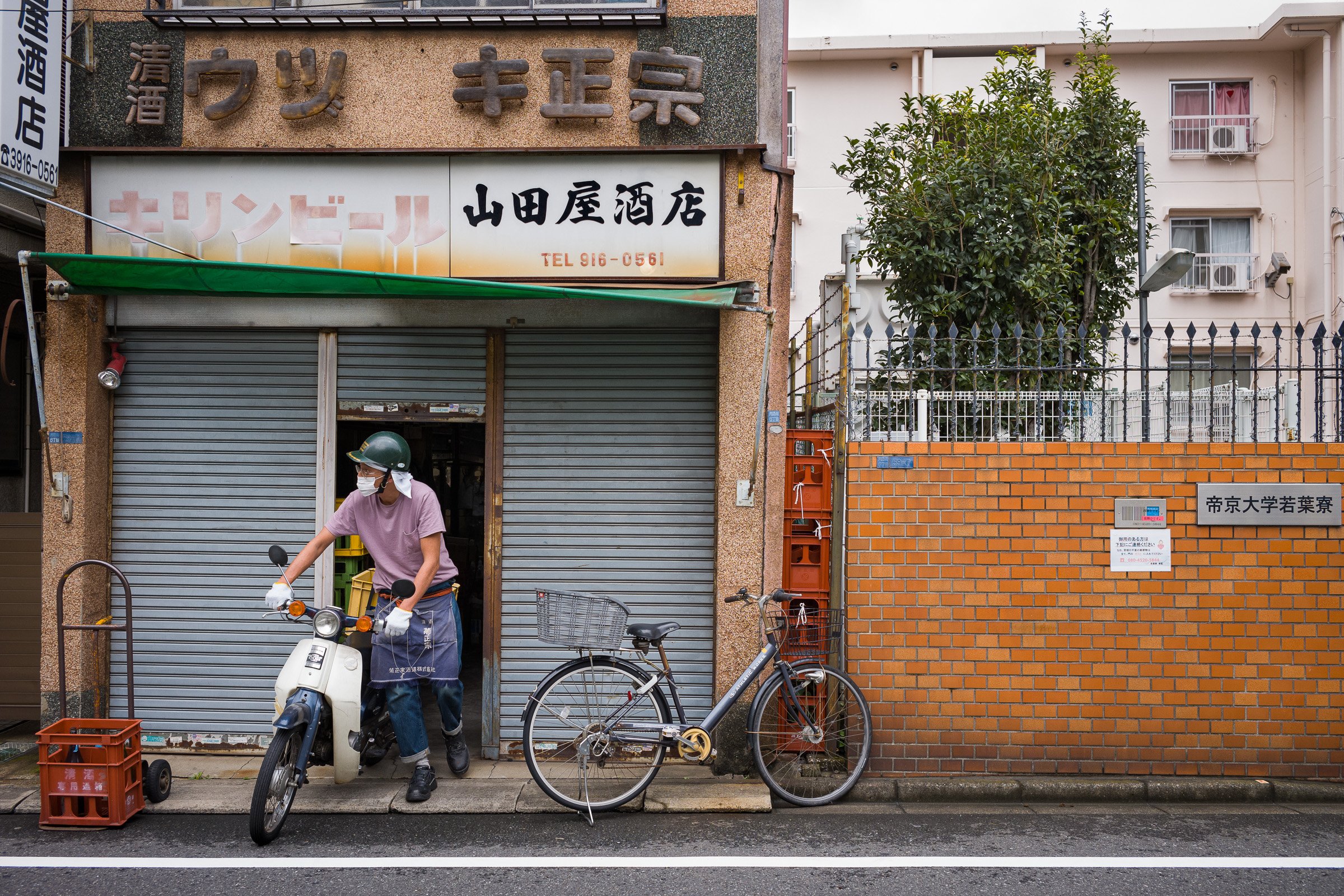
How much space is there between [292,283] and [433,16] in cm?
211

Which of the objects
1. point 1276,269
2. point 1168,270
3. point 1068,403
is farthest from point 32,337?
point 1276,269

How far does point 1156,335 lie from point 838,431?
13945 mm

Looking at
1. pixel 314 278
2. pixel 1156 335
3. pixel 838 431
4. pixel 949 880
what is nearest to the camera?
pixel 949 880

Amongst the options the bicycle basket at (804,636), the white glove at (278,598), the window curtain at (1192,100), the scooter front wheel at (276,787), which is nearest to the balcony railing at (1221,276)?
the window curtain at (1192,100)

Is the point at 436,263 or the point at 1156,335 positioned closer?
the point at 436,263

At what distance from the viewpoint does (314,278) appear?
18.2ft

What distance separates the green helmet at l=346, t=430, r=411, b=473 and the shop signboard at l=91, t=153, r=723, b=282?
4.88 feet

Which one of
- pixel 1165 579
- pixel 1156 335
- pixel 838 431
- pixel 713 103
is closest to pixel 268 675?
pixel 838 431

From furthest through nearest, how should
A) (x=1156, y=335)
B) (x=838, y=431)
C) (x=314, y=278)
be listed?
(x=1156, y=335)
(x=838, y=431)
(x=314, y=278)

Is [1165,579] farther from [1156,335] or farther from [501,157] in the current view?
[1156,335]

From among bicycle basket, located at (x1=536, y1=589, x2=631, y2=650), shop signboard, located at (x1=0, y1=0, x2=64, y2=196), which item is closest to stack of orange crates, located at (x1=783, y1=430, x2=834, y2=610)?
bicycle basket, located at (x1=536, y1=589, x2=631, y2=650)

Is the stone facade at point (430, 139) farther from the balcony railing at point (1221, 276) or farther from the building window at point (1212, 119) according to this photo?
the building window at point (1212, 119)

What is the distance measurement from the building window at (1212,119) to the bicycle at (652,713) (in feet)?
59.5

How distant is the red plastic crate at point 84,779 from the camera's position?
4723 mm
